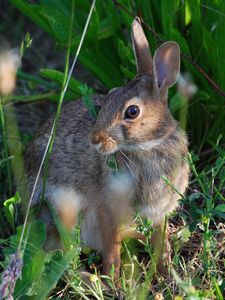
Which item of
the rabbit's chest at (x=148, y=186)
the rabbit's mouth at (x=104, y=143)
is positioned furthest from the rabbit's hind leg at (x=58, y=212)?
the rabbit's mouth at (x=104, y=143)

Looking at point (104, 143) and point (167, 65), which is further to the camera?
point (167, 65)

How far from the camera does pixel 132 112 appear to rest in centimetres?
329

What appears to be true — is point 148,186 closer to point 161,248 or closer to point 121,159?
point 121,159

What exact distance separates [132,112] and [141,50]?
0.37 metres

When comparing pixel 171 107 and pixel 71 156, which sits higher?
pixel 171 107

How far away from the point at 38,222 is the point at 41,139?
2.25 feet

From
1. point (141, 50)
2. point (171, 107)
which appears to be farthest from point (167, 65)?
point (171, 107)

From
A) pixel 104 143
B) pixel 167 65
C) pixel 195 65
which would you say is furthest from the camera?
pixel 195 65

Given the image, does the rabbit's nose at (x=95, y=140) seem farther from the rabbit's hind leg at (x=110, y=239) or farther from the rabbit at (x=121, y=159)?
the rabbit's hind leg at (x=110, y=239)

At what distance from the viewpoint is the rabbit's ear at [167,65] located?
3.41 metres

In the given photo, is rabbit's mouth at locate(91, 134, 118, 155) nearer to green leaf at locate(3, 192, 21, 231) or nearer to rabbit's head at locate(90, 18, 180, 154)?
rabbit's head at locate(90, 18, 180, 154)

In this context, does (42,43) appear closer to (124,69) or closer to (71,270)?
(124,69)

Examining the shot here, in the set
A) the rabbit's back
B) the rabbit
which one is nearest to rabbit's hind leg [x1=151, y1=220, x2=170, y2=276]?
the rabbit

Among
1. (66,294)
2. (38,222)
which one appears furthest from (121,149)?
(66,294)
